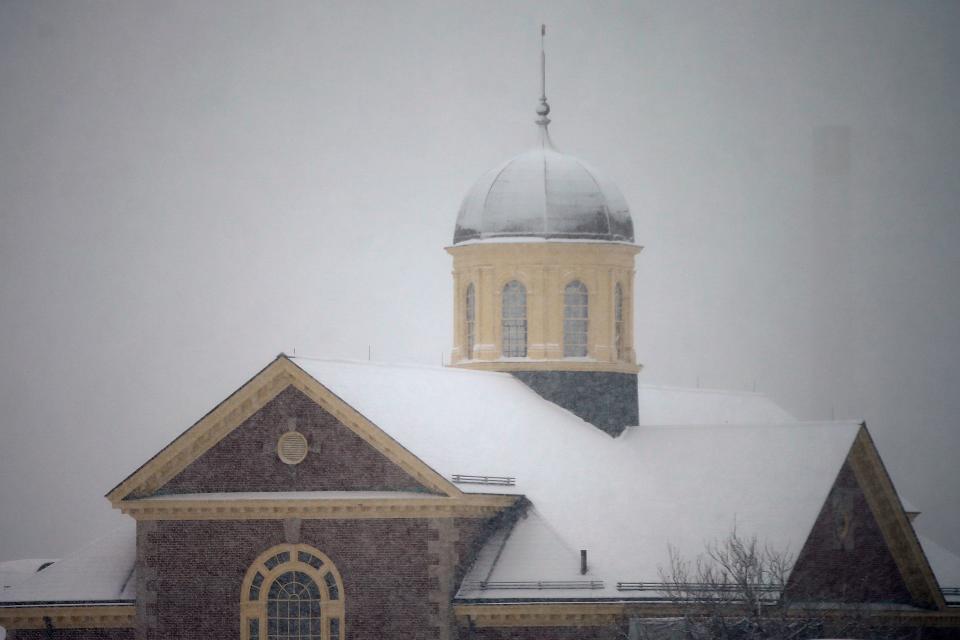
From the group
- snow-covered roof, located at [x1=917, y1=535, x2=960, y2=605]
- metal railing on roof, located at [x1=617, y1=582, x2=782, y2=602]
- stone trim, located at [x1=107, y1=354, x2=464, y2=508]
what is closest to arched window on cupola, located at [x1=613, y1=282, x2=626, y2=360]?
snow-covered roof, located at [x1=917, y1=535, x2=960, y2=605]

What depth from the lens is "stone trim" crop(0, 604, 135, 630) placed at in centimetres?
5759

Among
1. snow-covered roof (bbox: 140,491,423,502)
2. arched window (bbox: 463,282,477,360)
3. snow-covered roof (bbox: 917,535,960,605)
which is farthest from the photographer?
arched window (bbox: 463,282,477,360)

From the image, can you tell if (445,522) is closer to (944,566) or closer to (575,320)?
(575,320)

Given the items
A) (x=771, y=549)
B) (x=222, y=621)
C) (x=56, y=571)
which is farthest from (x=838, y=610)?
(x=56, y=571)

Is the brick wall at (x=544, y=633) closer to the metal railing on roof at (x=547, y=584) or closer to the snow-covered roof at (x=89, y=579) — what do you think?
the metal railing on roof at (x=547, y=584)

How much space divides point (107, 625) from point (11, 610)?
7.33 feet

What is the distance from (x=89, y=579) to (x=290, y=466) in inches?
225

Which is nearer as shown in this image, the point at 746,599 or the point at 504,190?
the point at 746,599

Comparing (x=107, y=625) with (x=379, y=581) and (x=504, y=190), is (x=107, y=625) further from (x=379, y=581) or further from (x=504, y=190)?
(x=504, y=190)

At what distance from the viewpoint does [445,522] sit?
182ft

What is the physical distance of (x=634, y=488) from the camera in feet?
199

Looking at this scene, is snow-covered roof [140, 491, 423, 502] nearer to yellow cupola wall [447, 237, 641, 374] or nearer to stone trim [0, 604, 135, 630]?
stone trim [0, 604, 135, 630]

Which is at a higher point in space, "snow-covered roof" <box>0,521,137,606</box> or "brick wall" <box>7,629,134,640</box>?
"snow-covered roof" <box>0,521,137,606</box>

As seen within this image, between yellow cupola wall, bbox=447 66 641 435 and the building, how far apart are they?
193cm
